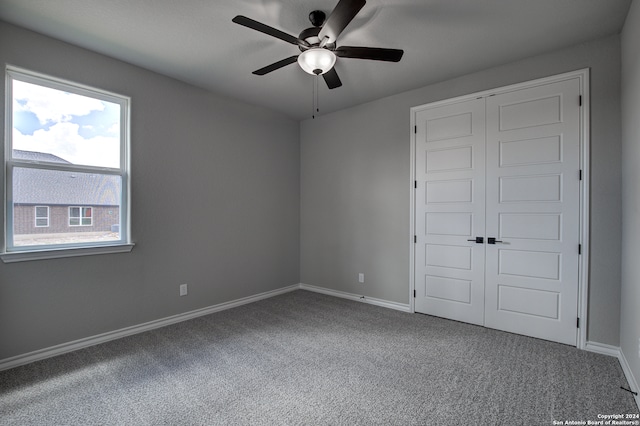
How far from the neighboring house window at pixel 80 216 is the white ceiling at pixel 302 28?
59.6 inches

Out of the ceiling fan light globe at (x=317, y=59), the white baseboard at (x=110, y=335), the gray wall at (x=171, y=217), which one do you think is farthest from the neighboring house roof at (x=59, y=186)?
the ceiling fan light globe at (x=317, y=59)

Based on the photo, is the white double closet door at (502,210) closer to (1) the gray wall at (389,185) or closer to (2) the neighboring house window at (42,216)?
(1) the gray wall at (389,185)

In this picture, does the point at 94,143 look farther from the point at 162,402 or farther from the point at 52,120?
the point at 162,402

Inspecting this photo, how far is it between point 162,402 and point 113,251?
1676 mm

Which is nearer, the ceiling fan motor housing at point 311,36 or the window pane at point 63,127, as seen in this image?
the ceiling fan motor housing at point 311,36

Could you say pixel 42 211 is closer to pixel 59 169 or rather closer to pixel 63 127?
pixel 59 169

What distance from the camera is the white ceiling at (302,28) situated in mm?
2285

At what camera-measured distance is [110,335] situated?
9.90ft

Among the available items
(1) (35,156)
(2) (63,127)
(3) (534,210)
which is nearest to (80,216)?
(1) (35,156)

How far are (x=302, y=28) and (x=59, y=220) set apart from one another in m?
2.76

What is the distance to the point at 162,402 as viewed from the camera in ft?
6.70

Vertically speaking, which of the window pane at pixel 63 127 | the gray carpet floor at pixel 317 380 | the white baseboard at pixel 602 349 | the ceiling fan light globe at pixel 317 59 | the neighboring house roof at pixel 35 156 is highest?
the ceiling fan light globe at pixel 317 59

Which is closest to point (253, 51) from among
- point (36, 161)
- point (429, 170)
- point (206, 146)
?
point (206, 146)

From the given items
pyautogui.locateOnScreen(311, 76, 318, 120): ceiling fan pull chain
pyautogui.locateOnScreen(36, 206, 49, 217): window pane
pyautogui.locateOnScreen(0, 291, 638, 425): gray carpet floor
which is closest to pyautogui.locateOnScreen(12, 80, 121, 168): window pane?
pyautogui.locateOnScreen(36, 206, 49, 217): window pane
